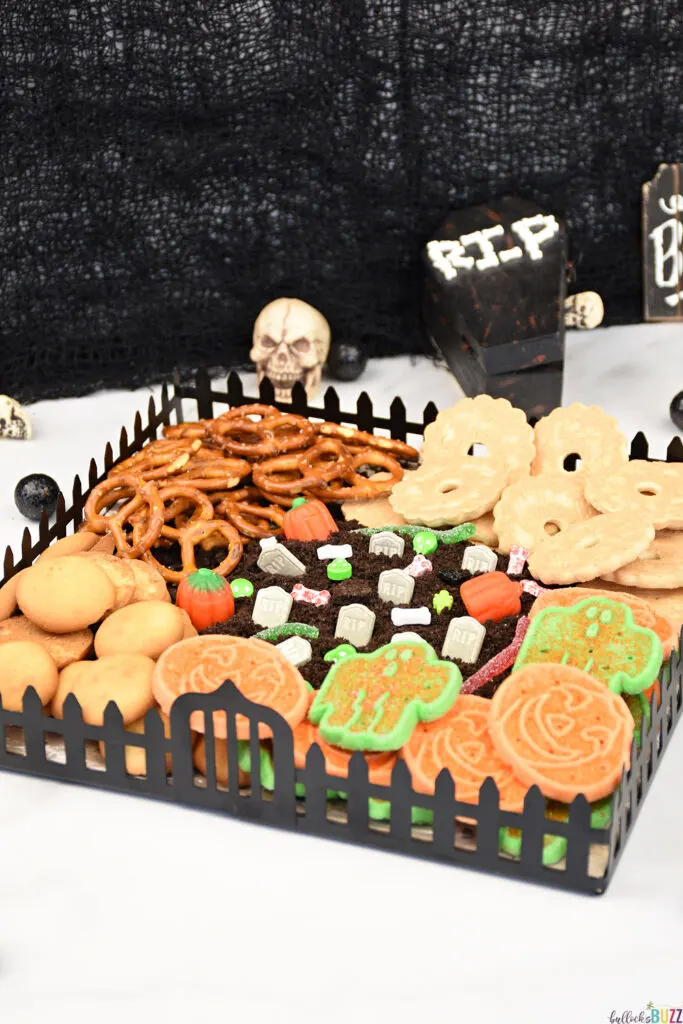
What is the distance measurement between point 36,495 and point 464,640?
2266 millimetres

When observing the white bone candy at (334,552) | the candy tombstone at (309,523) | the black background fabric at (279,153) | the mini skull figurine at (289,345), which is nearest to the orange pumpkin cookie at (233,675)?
the white bone candy at (334,552)

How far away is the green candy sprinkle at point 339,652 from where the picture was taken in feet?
16.0

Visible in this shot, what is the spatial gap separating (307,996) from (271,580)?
1.82 m

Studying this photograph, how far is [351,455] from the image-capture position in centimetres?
643

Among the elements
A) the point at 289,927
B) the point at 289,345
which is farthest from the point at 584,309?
the point at 289,927

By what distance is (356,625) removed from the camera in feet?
16.6

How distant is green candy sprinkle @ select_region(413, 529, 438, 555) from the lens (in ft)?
18.3

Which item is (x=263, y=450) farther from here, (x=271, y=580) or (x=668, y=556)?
(x=668, y=556)

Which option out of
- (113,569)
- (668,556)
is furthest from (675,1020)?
(113,569)

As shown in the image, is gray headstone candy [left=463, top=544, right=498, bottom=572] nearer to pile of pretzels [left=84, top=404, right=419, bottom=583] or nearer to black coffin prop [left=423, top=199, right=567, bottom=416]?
pile of pretzels [left=84, top=404, right=419, bottom=583]

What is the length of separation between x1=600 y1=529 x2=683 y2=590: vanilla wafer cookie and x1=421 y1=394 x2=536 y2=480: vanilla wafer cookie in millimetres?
686

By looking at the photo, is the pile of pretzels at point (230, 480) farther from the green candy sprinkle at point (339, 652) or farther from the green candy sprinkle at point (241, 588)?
the green candy sprinkle at point (339, 652)

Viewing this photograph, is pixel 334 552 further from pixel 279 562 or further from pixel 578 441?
pixel 578 441

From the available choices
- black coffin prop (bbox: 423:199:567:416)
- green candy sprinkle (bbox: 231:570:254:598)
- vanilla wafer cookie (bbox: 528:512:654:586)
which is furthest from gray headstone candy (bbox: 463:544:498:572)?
black coffin prop (bbox: 423:199:567:416)
